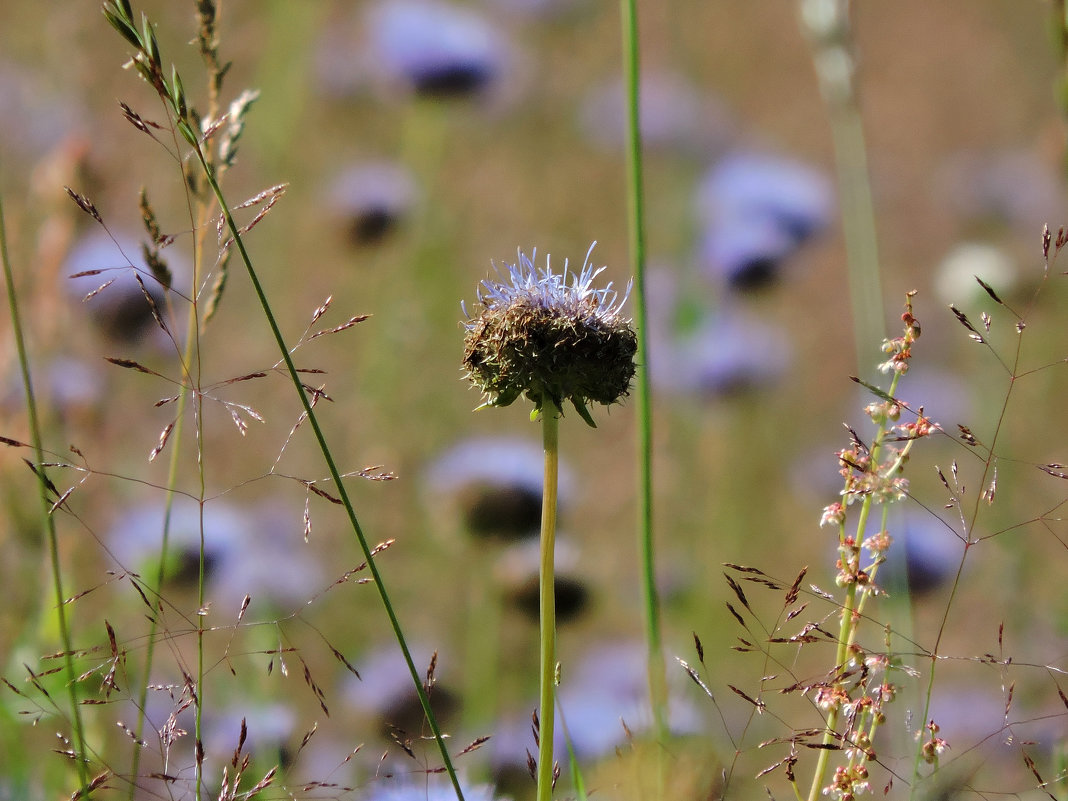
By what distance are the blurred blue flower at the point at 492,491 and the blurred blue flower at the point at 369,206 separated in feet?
2.83

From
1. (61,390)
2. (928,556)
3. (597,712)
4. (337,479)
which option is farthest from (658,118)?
(337,479)

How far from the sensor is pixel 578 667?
183 cm

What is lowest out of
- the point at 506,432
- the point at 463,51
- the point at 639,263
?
the point at 506,432

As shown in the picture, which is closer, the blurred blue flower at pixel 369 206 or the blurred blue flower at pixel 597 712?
the blurred blue flower at pixel 597 712

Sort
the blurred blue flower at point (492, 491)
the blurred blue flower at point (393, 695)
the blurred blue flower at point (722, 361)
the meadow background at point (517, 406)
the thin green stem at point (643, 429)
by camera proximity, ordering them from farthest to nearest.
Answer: the blurred blue flower at point (722, 361), the blurred blue flower at point (492, 491), the blurred blue flower at point (393, 695), the meadow background at point (517, 406), the thin green stem at point (643, 429)

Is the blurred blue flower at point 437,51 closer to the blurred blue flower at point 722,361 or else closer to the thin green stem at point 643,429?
the blurred blue flower at point 722,361

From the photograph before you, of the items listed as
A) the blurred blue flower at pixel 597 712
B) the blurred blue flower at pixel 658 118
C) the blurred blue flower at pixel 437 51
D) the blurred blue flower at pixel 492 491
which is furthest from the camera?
the blurred blue flower at pixel 658 118

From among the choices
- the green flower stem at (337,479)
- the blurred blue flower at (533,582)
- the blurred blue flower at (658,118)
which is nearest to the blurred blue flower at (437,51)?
the blurred blue flower at (658,118)

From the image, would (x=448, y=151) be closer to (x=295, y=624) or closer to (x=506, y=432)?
(x=506, y=432)

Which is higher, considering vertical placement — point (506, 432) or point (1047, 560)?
point (506, 432)

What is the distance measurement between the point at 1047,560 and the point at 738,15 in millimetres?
3211

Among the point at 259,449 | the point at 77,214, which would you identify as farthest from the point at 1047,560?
the point at 77,214

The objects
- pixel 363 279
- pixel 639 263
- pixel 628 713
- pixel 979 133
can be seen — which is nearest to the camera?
pixel 639 263

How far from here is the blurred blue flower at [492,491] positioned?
1.63 m
